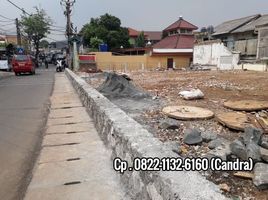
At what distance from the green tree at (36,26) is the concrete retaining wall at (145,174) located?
5761cm

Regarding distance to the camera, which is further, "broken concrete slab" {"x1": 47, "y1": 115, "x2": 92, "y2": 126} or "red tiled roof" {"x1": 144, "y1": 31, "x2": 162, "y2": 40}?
"red tiled roof" {"x1": 144, "y1": 31, "x2": 162, "y2": 40}

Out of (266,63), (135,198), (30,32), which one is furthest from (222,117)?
(30,32)

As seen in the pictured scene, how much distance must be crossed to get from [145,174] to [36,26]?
61600mm

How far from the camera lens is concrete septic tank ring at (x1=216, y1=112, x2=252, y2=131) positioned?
5273mm

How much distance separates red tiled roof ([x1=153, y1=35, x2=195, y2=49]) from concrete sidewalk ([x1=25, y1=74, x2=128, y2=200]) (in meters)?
37.0

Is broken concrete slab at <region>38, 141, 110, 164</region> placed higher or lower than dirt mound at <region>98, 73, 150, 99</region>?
lower

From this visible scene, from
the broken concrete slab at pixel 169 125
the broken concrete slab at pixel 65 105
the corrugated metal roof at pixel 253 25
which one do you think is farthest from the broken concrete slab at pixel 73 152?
the corrugated metal roof at pixel 253 25

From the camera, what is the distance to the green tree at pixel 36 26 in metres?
60.1

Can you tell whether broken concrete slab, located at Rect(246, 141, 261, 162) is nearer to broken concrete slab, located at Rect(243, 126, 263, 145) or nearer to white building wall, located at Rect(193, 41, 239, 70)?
broken concrete slab, located at Rect(243, 126, 263, 145)

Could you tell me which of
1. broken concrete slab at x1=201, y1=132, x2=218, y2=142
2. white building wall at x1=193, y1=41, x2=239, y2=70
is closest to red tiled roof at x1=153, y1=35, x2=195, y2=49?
white building wall at x1=193, y1=41, x2=239, y2=70

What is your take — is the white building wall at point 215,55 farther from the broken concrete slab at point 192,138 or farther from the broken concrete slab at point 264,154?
the broken concrete slab at point 264,154

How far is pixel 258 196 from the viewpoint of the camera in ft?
10.1

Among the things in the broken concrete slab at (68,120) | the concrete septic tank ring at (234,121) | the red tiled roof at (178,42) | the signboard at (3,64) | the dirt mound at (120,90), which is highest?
the red tiled roof at (178,42)

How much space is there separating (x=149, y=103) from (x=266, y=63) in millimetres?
17424
